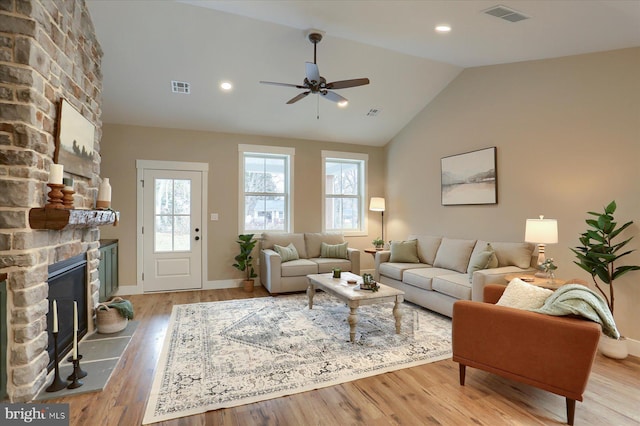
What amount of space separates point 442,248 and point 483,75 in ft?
8.05

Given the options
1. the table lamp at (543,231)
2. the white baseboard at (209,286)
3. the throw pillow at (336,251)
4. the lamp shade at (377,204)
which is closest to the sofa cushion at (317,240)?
the throw pillow at (336,251)

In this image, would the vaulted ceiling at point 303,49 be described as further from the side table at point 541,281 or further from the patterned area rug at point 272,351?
the patterned area rug at point 272,351

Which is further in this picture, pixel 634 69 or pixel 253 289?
pixel 253 289

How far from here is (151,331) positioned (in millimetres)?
3562

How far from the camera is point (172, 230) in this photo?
5320 millimetres

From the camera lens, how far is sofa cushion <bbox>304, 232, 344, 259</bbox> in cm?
579

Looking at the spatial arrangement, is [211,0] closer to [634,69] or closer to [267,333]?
[267,333]

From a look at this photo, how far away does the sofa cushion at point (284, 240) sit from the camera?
554 cm

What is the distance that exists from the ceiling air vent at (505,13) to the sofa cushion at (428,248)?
9.86 ft

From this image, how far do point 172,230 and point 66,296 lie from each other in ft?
8.00

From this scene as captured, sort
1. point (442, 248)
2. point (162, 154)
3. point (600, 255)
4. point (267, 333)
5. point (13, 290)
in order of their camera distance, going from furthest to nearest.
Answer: point (162, 154)
point (442, 248)
point (267, 333)
point (600, 255)
point (13, 290)

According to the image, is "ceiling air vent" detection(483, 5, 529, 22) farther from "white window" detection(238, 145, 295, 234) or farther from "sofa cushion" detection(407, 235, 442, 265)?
"white window" detection(238, 145, 295, 234)

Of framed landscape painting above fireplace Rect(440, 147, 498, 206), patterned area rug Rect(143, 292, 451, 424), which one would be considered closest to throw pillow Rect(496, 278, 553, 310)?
patterned area rug Rect(143, 292, 451, 424)

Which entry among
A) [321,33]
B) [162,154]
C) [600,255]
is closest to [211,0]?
[321,33]
